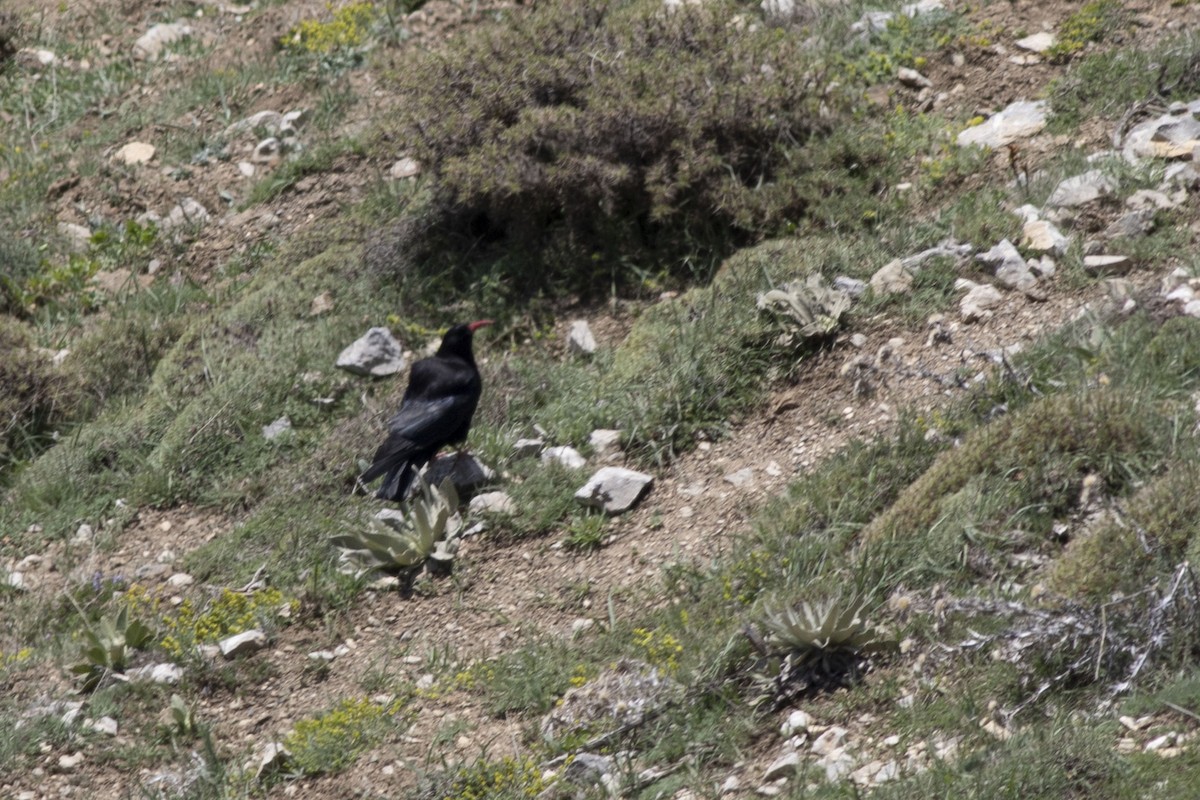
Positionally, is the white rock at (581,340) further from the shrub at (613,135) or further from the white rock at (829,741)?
the white rock at (829,741)

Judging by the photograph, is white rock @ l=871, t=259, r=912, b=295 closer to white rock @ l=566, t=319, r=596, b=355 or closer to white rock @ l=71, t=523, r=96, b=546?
white rock @ l=566, t=319, r=596, b=355

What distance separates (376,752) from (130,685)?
1264mm

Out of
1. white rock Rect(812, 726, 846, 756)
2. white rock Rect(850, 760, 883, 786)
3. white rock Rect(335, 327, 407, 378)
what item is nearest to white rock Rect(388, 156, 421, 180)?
white rock Rect(335, 327, 407, 378)

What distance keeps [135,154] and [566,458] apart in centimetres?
472

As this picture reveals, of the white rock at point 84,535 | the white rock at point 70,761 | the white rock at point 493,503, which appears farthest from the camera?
the white rock at point 84,535

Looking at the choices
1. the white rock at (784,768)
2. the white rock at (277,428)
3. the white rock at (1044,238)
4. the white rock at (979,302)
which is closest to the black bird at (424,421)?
the white rock at (277,428)

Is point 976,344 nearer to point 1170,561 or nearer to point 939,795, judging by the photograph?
point 1170,561

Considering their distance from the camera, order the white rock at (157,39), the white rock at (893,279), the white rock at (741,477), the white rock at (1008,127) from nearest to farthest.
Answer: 1. the white rock at (741,477)
2. the white rock at (893,279)
3. the white rock at (1008,127)
4. the white rock at (157,39)

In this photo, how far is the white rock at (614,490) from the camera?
619 cm

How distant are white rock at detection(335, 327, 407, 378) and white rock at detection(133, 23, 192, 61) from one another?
14.7 ft

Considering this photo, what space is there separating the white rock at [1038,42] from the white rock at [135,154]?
5.86 metres

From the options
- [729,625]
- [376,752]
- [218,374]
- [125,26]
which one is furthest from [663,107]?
[125,26]

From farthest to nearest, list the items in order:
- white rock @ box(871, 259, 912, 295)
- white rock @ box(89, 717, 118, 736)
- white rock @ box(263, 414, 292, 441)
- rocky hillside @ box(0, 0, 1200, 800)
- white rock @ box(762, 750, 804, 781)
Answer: white rock @ box(263, 414, 292, 441)
white rock @ box(871, 259, 912, 295)
white rock @ box(89, 717, 118, 736)
rocky hillside @ box(0, 0, 1200, 800)
white rock @ box(762, 750, 804, 781)

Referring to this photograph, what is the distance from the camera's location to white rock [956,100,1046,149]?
293 inches
